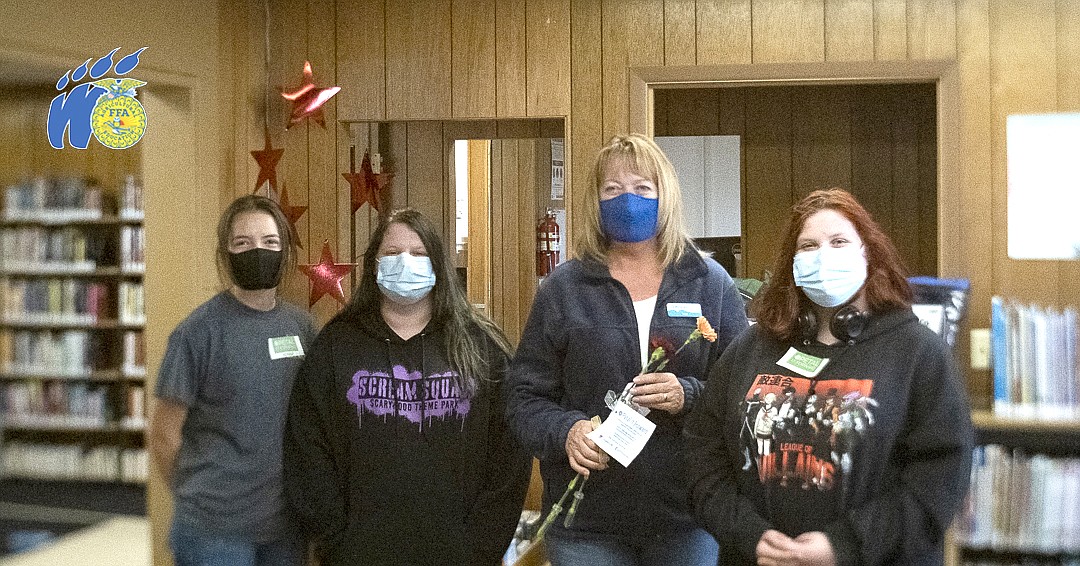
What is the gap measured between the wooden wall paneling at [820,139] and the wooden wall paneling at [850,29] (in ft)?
4.72

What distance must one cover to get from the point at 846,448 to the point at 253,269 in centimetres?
131

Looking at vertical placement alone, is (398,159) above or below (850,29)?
below

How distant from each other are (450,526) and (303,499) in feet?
0.97

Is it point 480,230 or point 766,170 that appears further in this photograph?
point 766,170

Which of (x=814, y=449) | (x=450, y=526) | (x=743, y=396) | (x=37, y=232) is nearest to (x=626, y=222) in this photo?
(x=743, y=396)

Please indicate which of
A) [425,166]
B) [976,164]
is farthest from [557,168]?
[976,164]

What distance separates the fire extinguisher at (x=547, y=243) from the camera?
12.9 ft

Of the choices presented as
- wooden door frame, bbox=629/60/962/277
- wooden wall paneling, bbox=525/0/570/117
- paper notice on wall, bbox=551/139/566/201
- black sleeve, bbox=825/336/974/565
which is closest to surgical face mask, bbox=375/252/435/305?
black sleeve, bbox=825/336/974/565

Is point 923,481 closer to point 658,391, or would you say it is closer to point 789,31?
point 658,391

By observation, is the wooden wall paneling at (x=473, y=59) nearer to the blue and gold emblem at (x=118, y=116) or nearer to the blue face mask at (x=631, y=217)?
the blue and gold emblem at (x=118, y=116)

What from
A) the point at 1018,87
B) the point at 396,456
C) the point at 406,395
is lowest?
the point at 396,456

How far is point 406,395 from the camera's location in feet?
6.73

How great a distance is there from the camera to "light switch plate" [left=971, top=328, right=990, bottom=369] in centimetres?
288

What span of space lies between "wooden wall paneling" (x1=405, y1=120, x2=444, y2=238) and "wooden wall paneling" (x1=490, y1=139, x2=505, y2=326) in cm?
40
